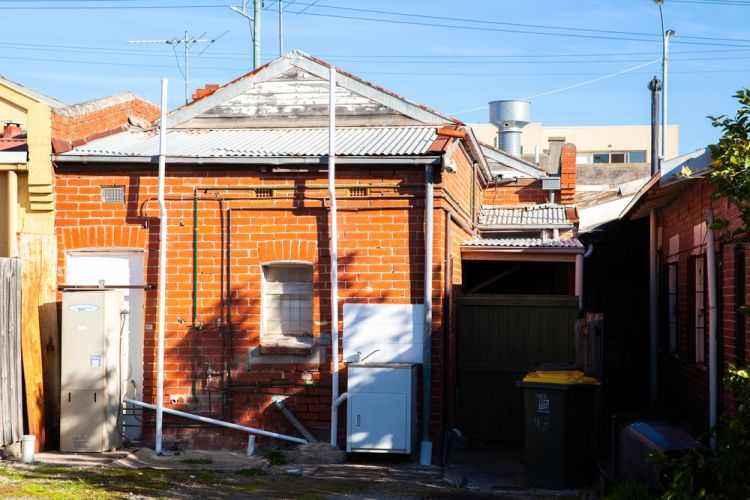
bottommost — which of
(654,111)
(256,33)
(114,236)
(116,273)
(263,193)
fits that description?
(116,273)

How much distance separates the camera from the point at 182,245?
12.9 m

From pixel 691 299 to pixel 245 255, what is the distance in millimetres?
5939

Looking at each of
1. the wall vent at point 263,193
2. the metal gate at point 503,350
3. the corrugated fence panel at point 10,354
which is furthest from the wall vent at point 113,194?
the metal gate at point 503,350

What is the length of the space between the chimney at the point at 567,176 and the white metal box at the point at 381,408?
8.73 meters

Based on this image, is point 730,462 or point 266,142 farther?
point 266,142

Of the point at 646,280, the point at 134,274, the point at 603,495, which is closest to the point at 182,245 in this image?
the point at 134,274

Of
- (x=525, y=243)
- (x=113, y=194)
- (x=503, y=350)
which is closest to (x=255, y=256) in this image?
(x=113, y=194)

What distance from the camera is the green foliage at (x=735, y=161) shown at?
23.1 feet

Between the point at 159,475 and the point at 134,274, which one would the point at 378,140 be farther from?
the point at 159,475

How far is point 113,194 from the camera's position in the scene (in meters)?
13.1

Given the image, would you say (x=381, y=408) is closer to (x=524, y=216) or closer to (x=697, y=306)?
(x=697, y=306)

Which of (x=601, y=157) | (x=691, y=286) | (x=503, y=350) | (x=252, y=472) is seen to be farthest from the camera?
(x=601, y=157)

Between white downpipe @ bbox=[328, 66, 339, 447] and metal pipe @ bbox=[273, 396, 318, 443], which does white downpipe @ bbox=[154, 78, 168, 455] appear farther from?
white downpipe @ bbox=[328, 66, 339, 447]

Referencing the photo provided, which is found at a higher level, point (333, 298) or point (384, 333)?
point (333, 298)
